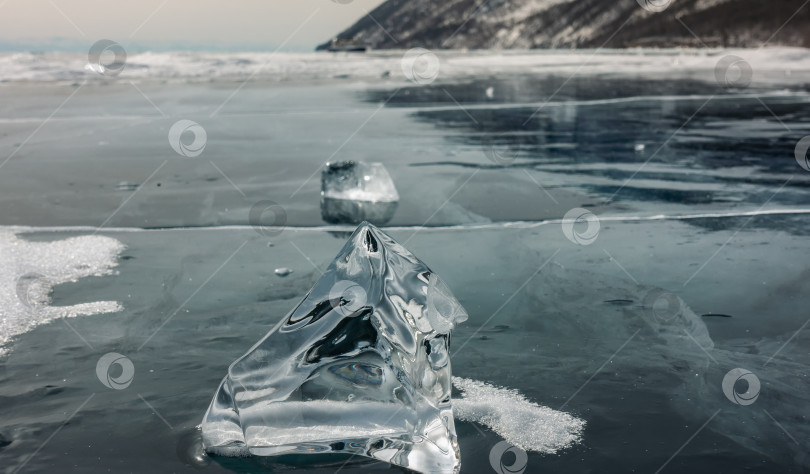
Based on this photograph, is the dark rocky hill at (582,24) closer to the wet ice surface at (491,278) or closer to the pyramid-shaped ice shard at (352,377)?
the wet ice surface at (491,278)

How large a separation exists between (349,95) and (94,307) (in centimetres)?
954

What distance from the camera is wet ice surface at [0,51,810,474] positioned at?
6.06 ft

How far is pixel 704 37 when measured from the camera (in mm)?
51750

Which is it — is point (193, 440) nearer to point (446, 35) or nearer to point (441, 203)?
point (441, 203)

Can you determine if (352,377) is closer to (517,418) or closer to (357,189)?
(517,418)

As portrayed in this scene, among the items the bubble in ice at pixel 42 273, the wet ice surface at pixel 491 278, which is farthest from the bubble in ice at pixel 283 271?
the bubble in ice at pixel 42 273

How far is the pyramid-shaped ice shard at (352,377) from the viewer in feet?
5.80

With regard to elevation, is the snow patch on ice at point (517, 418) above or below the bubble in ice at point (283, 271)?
below

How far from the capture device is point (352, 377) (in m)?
1.82

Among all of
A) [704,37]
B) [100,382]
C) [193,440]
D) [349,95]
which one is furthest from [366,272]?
[704,37]

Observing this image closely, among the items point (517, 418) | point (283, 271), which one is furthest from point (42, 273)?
point (517, 418)

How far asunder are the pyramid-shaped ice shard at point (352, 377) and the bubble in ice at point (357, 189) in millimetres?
2446

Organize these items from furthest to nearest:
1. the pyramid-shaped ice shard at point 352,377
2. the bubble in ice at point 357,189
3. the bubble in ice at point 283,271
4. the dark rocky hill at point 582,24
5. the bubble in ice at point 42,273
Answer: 1. the dark rocky hill at point 582,24
2. the bubble in ice at point 357,189
3. the bubble in ice at point 283,271
4. the bubble in ice at point 42,273
5. the pyramid-shaped ice shard at point 352,377

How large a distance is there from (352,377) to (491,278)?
126cm
